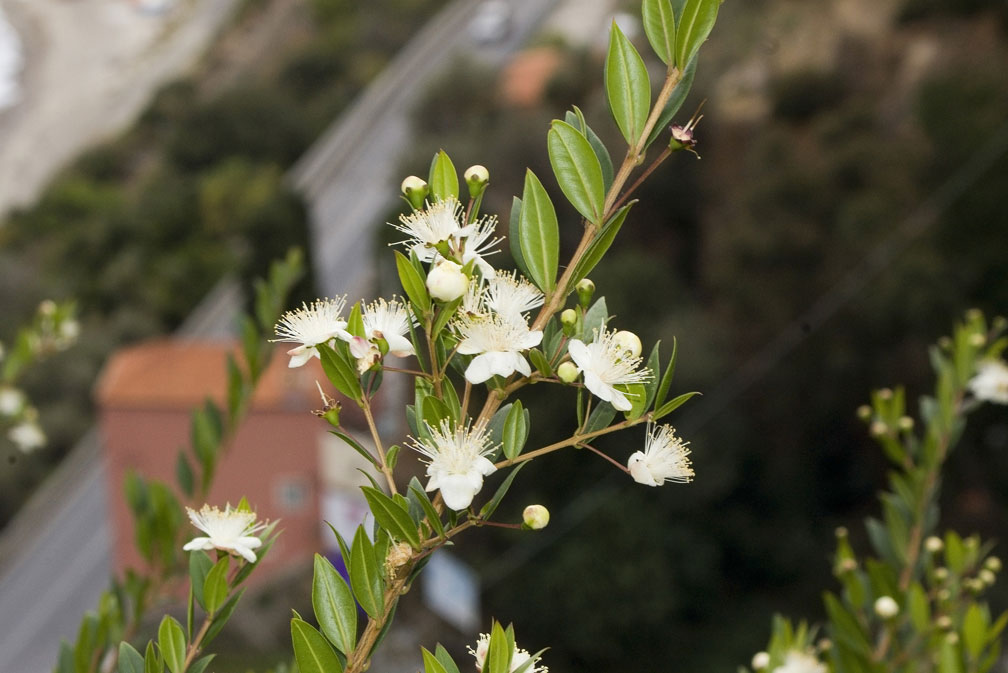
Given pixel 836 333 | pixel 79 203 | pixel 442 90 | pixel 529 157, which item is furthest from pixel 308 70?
pixel 836 333

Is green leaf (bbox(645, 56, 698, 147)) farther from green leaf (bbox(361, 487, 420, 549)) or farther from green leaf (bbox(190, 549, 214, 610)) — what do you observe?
green leaf (bbox(190, 549, 214, 610))

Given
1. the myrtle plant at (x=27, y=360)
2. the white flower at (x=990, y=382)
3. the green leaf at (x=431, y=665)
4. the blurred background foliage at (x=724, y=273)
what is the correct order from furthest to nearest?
the blurred background foliage at (x=724, y=273) < the myrtle plant at (x=27, y=360) < the white flower at (x=990, y=382) < the green leaf at (x=431, y=665)

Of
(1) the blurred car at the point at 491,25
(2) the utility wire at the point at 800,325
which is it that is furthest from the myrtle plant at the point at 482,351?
(1) the blurred car at the point at 491,25

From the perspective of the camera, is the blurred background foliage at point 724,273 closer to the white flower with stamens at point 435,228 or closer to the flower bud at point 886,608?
the flower bud at point 886,608

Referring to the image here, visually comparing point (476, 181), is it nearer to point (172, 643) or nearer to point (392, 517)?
point (392, 517)

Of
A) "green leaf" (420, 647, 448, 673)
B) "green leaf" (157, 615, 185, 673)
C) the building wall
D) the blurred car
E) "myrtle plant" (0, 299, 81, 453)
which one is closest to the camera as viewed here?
"green leaf" (420, 647, 448, 673)

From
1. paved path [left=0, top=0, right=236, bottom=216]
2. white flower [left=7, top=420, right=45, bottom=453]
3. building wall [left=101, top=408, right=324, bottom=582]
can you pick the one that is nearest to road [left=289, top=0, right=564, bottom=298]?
building wall [left=101, top=408, right=324, bottom=582]
